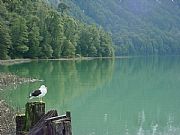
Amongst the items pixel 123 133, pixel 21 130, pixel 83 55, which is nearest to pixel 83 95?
pixel 123 133

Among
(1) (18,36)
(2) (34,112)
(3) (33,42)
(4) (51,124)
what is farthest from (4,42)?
(4) (51,124)

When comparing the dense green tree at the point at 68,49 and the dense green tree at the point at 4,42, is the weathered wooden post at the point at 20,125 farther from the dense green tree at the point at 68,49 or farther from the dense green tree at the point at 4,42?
the dense green tree at the point at 68,49

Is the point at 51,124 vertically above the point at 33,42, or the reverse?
the point at 33,42

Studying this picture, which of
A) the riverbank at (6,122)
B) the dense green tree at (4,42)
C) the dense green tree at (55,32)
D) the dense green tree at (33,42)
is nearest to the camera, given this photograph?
the riverbank at (6,122)

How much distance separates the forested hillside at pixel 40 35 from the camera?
9175 cm

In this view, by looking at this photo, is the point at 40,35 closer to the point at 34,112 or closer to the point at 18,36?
the point at 18,36

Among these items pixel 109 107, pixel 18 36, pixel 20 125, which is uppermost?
pixel 18 36

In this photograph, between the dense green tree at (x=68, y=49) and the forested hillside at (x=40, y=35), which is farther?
the dense green tree at (x=68, y=49)

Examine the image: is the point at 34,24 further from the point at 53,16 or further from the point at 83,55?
the point at 83,55

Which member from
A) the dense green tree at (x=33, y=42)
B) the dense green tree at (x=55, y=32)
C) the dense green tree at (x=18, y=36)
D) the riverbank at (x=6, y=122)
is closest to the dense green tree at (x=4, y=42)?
the dense green tree at (x=18, y=36)

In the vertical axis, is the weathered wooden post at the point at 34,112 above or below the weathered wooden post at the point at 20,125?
above

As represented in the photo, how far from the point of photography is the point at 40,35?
104938 millimetres

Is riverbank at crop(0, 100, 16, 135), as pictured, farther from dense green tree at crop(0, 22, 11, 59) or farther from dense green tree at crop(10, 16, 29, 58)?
dense green tree at crop(10, 16, 29, 58)

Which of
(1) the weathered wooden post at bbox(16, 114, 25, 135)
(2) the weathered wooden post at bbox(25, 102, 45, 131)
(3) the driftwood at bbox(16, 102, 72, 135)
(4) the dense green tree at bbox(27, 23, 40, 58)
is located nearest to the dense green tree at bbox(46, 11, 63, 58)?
(4) the dense green tree at bbox(27, 23, 40, 58)
